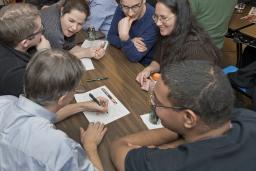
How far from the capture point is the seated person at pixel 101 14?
3037 mm

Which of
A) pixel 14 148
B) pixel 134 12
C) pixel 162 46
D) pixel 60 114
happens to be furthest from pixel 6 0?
pixel 14 148

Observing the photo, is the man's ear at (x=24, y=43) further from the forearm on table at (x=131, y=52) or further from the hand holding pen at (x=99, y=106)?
the forearm on table at (x=131, y=52)

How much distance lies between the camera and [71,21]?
248 cm

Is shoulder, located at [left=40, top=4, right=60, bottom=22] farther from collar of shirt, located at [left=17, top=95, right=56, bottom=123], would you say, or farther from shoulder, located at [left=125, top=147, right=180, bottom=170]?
shoulder, located at [left=125, top=147, right=180, bottom=170]

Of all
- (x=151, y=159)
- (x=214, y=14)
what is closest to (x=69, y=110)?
(x=151, y=159)

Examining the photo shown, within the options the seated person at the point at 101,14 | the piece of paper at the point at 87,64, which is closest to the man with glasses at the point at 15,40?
the piece of paper at the point at 87,64

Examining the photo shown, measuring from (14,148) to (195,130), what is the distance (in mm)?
703

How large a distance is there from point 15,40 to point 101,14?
1.34m

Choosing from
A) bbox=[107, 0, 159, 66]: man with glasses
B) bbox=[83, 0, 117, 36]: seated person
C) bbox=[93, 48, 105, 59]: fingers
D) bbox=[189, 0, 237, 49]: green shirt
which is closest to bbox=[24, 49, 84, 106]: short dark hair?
bbox=[93, 48, 105, 59]: fingers

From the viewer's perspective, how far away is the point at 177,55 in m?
2.21

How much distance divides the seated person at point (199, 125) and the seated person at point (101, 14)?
180 cm

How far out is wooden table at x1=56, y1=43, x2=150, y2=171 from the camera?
5.55ft

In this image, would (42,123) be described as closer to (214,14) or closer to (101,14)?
(101,14)

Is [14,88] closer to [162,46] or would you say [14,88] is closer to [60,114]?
[60,114]
